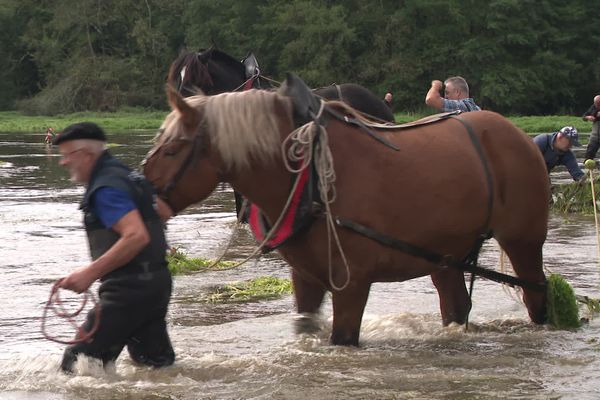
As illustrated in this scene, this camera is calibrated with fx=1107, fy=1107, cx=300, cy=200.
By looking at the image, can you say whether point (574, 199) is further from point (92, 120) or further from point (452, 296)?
point (92, 120)

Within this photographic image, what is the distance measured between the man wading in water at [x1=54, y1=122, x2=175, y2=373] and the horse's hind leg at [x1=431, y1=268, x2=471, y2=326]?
2341mm

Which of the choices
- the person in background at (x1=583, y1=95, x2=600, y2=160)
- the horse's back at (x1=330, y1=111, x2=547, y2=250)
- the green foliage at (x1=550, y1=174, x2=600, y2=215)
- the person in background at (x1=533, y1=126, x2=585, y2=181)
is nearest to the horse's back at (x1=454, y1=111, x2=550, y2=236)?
the horse's back at (x1=330, y1=111, x2=547, y2=250)

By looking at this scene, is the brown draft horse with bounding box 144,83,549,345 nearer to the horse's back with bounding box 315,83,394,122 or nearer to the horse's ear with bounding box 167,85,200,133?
the horse's ear with bounding box 167,85,200,133

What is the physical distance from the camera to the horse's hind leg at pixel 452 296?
24.8 ft

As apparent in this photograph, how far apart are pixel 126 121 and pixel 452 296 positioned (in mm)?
53670

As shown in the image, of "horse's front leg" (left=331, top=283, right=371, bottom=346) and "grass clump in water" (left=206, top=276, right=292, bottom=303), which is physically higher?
"horse's front leg" (left=331, top=283, right=371, bottom=346)

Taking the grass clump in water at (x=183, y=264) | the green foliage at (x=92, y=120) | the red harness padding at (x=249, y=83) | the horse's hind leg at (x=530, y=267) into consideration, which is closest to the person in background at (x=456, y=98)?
the red harness padding at (x=249, y=83)

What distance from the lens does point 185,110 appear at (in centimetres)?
618

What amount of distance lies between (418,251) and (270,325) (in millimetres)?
1781

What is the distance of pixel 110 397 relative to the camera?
5949 millimetres

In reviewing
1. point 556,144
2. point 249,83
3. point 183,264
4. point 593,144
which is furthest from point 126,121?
point 249,83

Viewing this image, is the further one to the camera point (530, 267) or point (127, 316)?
point (530, 267)

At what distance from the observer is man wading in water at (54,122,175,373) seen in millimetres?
5531

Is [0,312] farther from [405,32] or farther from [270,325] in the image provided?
[405,32]
